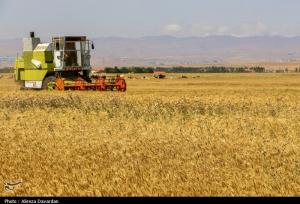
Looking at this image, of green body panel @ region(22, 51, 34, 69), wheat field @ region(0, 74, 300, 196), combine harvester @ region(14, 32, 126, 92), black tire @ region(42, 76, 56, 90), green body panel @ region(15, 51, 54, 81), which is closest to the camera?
wheat field @ region(0, 74, 300, 196)

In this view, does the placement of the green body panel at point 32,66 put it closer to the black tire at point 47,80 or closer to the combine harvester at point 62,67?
the combine harvester at point 62,67

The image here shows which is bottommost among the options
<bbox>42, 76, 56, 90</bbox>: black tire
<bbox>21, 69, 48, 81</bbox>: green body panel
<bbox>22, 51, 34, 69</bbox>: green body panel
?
<bbox>42, 76, 56, 90</bbox>: black tire

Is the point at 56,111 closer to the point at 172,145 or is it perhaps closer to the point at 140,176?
the point at 172,145

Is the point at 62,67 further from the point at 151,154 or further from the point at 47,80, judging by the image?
the point at 151,154

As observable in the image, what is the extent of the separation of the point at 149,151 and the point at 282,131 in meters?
4.60

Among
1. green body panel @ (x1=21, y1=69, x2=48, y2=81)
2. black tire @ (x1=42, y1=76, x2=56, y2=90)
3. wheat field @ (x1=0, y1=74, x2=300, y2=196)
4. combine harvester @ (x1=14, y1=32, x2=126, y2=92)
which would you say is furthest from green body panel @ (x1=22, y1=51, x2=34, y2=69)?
wheat field @ (x1=0, y1=74, x2=300, y2=196)

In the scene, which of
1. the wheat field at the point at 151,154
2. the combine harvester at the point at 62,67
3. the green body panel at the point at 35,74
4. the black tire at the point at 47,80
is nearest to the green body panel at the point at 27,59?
the combine harvester at the point at 62,67

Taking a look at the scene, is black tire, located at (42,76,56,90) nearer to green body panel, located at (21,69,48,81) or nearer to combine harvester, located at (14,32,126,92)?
combine harvester, located at (14,32,126,92)

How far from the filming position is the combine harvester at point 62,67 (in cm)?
3541

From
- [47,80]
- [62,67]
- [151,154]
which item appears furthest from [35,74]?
[151,154]

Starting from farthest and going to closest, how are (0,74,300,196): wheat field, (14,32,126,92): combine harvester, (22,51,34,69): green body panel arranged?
(22,51,34,69): green body panel < (14,32,126,92): combine harvester < (0,74,300,196): wheat field

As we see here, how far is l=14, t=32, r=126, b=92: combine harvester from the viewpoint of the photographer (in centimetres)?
3541

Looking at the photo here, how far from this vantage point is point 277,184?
8414mm
